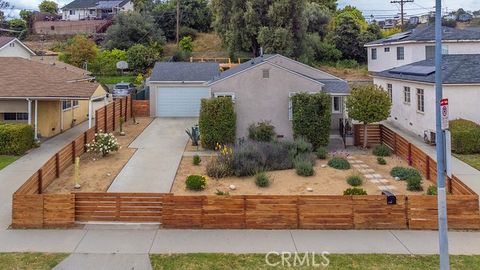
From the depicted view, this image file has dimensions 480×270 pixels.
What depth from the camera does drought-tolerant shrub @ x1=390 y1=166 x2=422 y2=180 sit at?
15.7m

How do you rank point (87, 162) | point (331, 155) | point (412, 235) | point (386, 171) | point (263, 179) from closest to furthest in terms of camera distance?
1. point (412, 235)
2. point (263, 179)
3. point (386, 171)
4. point (87, 162)
5. point (331, 155)

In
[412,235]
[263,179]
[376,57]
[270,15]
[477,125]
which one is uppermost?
[270,15]

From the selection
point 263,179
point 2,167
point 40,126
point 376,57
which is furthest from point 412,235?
point 376,57

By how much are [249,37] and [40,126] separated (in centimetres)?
2449

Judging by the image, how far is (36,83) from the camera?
23.0 meters

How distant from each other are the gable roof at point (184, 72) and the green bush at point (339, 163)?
15410 millimetres

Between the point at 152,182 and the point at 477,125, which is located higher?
the point at 477,125

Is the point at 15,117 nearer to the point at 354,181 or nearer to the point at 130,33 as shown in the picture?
the point at 354,181

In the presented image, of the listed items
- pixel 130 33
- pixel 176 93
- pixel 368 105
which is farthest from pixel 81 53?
pixel 368 105

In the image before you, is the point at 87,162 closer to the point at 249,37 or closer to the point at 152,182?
the point at 152,182

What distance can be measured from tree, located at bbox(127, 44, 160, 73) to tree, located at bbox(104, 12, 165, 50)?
4782mm

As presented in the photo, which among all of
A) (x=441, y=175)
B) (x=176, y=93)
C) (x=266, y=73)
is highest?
(x=266, y=73)

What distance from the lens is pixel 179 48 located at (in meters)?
50.1

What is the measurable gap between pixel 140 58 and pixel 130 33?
22.4 feet
